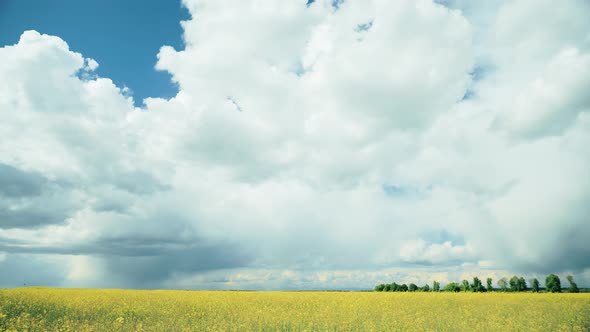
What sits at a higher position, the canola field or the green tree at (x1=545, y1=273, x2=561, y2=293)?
→ the green tree at (x1=545, y1=273, x2=561, y2=293)

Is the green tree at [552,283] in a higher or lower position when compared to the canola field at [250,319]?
higher

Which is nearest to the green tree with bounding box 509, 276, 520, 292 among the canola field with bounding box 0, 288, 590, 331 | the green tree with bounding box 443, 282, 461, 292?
the green tree with bounding box 443, 282, 461, 292

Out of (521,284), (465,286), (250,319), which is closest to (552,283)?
(521,284)

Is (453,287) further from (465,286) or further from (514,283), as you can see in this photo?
(514,283)

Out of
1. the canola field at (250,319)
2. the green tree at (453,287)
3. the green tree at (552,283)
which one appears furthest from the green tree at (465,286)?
the canola field at (250,319)

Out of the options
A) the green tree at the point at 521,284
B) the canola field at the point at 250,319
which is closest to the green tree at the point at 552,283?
the green tree at the point at 521,284

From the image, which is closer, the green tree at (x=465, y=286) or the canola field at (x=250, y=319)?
the canola field at (x=250, y=319)

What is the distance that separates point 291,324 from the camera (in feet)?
55.1

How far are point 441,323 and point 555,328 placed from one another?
5.43 metres

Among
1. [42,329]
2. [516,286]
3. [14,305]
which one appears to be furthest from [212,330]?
[516,286]

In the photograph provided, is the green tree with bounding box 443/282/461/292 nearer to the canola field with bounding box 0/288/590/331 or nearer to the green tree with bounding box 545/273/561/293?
the green tree with bounding box 545/273/561/293

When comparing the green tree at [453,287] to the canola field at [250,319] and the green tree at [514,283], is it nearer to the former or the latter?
the green tree at [514,283]

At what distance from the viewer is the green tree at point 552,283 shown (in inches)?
3034

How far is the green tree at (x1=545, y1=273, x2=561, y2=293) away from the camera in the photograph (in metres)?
77.1
